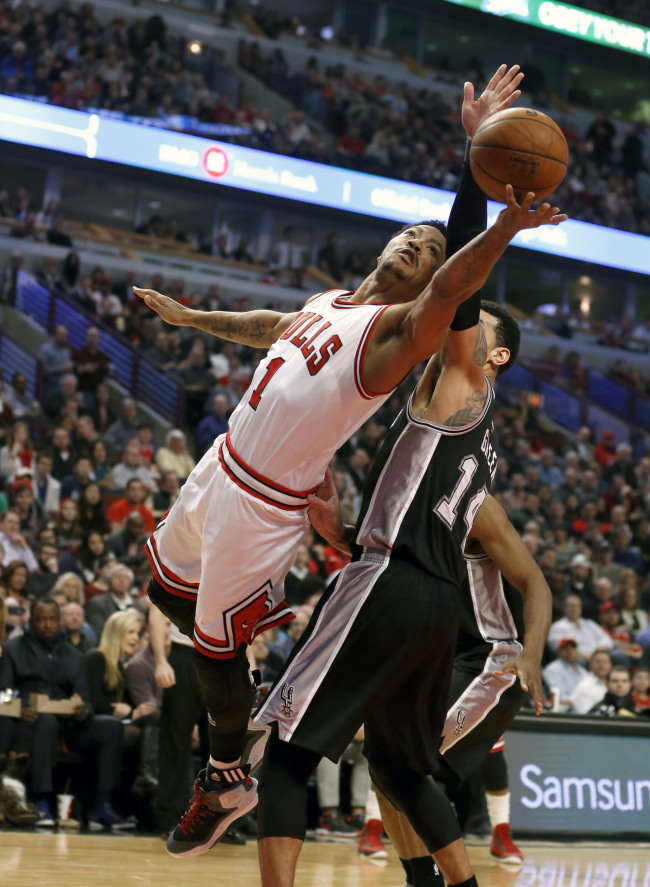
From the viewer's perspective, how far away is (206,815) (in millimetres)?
4102

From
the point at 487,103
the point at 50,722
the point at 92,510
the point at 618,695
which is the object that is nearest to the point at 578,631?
the point at 618,695

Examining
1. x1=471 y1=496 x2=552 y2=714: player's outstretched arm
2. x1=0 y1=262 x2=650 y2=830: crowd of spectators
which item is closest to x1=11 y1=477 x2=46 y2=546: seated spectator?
x1=0 y1=262 x2=650 y2=830: crowd of spectators

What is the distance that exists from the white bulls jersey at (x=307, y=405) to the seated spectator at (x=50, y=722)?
444 cm

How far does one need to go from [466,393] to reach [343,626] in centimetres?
91

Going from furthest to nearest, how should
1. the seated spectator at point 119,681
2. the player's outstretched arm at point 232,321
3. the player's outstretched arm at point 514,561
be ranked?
the seated spectator at point 119,681 → the player's outstretched arm at point 232,321 → the player's outstretched arm at point 514,561

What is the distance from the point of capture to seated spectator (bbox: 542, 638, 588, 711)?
1013 centimetres

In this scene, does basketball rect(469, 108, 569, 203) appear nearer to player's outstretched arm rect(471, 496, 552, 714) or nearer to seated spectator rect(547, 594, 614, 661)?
player's outstretched arm rect(471, 496, 552, 714)

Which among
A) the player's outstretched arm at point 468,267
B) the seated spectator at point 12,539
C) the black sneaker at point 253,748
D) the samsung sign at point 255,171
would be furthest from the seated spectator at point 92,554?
the samsung sign at point 255,171

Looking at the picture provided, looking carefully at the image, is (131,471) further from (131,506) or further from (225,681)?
(225,681)

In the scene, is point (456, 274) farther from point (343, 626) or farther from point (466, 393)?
point (343, 626)

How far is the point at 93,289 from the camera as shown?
58.6 feet

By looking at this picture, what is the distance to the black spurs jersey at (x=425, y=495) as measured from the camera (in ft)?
12.3

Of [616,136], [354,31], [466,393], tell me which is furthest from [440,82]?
[466,393]

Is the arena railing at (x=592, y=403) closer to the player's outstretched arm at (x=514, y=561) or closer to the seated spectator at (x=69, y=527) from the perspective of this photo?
the seated spectator at (x=69, y=527)
